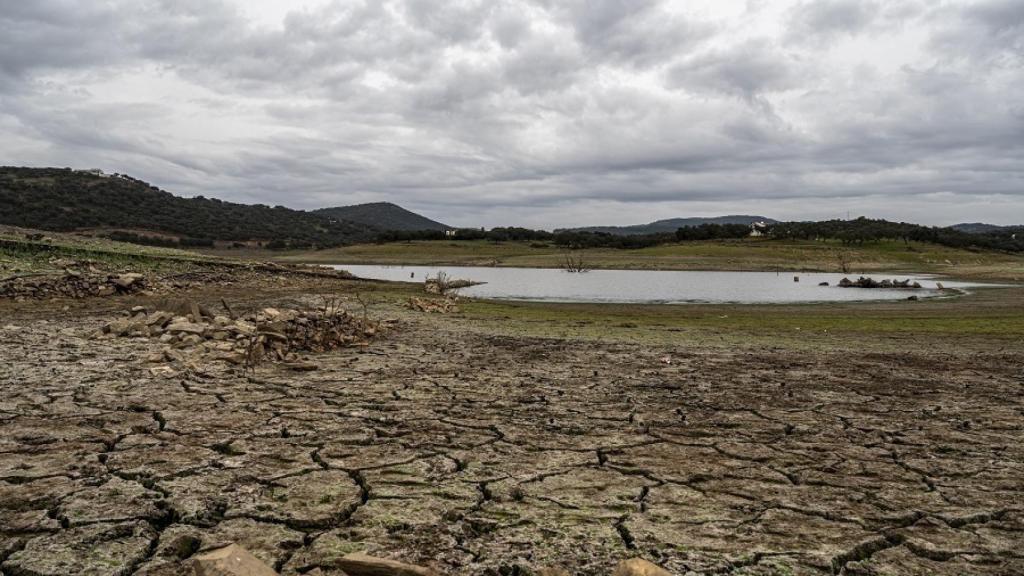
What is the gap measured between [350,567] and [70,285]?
748 inches

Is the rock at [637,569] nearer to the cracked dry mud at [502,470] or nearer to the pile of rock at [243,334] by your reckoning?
the cracked dry mud at [502,470]

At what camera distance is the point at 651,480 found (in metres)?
5.19

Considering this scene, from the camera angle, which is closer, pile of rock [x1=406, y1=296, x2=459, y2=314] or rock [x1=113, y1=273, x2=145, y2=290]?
rock [x1=113, y1=273, x2=145, y2=290]

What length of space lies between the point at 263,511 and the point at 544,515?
6.21 feet

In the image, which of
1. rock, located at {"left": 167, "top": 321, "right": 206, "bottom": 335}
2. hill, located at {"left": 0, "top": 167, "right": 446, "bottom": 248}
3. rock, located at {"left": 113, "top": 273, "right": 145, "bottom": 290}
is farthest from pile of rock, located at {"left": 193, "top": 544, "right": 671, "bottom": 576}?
hill, located at {"left": 0, "top": 167, "right": 446, "bottom": 248}

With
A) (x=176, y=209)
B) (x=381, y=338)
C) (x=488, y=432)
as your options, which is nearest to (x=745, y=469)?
(x=488, y=432)

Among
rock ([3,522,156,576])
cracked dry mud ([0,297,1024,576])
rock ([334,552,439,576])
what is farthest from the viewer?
cracked dry mud ([0,297,1024,576])

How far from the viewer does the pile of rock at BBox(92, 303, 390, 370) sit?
979 cm

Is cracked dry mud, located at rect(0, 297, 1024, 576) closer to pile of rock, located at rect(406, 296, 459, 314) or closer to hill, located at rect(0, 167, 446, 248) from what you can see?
pile of rock, located at rect(406, 296, 459, 314)

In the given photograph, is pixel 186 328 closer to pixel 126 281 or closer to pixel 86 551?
pixel 86 551

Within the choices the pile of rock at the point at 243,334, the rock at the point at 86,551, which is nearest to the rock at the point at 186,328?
the pile of rock at the point at 243,334

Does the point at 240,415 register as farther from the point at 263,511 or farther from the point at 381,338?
the point at 381,338

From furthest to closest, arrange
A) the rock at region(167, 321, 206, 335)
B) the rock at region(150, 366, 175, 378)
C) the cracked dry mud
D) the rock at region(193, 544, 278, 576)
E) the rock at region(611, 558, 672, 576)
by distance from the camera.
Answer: the rock at region(167, 321, 206, 335)
the rock at region(150, 366, 175, 378)
the cracked dry mud
the rock at region(611, 558, 672, 576)
the rock at region(193, 544, 278, 576)

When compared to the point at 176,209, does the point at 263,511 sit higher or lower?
lower
